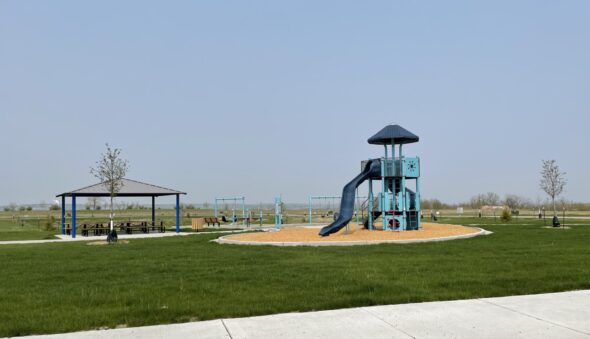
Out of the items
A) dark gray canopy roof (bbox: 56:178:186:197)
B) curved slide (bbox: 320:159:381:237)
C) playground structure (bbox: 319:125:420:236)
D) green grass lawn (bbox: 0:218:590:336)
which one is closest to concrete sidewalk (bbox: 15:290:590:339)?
green grass lawn (bbox: 0:218:590:336)

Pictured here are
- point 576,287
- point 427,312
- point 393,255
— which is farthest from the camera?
point 393,255

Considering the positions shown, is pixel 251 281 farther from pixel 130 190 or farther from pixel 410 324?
pixel 130 190

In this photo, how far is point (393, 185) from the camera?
25.3m

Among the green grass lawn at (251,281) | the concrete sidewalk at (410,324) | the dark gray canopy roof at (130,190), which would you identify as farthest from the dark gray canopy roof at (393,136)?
the concrete sidewalk at (410,324)

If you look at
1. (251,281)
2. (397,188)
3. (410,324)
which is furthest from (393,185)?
(410,324)

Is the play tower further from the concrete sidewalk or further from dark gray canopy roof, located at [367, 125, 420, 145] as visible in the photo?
the concrete sidewalk

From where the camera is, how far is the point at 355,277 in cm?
1008

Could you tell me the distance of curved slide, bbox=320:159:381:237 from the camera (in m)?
22.2

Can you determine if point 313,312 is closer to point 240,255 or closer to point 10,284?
point 10,284

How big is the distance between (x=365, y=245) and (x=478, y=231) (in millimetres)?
7671

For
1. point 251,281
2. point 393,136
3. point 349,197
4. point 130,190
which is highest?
point 393,136

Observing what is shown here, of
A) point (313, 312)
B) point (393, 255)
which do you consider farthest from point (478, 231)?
point (313, 312)

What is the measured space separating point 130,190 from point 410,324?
29.4m

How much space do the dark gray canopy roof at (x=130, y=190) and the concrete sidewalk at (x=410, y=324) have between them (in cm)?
2581
